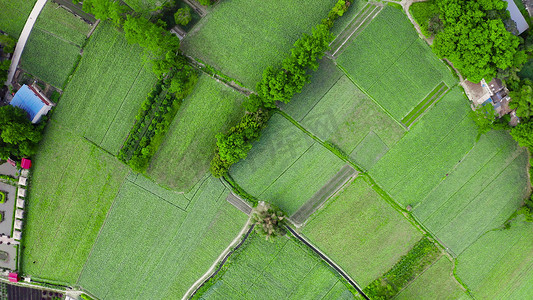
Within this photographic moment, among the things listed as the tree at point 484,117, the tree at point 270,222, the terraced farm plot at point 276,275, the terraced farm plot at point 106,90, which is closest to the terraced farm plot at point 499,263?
the tree at point 484,117

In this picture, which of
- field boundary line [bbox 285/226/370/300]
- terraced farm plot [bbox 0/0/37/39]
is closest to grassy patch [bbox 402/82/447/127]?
field boundary line [bbox 285/226/370/300]

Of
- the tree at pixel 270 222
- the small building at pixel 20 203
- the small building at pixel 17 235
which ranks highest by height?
the small building at pixel 20 203

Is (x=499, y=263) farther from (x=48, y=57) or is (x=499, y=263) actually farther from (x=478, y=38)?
(x=48, y=57)

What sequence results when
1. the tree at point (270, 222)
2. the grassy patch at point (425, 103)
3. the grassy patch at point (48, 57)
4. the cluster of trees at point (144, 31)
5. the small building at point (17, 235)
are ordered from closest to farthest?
1. the cluster of trees at point (144, 31)
2. the tree at point (270, 222)
3. the grassy patch at point (48, 57)
4. the grassy patch at point (425, 103)
5. the small building at point (17, 235)

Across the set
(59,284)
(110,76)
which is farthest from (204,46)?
(59,284)

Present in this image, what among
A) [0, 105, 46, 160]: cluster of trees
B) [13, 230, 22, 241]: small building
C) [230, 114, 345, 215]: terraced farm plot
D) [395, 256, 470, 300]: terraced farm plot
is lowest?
[395, 256, 470, 300]: terraced farm plot

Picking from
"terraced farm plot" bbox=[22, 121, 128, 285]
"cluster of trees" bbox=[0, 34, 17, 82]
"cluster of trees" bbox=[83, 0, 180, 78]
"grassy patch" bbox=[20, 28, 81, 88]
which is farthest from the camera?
"terraced farm plot" bbox=[22, 121, 128, 285]

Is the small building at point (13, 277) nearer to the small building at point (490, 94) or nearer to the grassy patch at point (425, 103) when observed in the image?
the grassy patch at point (425, 103)

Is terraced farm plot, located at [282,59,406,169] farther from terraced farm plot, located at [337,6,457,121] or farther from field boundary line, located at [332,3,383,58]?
field boundary line, located at [332,3,383,58]
